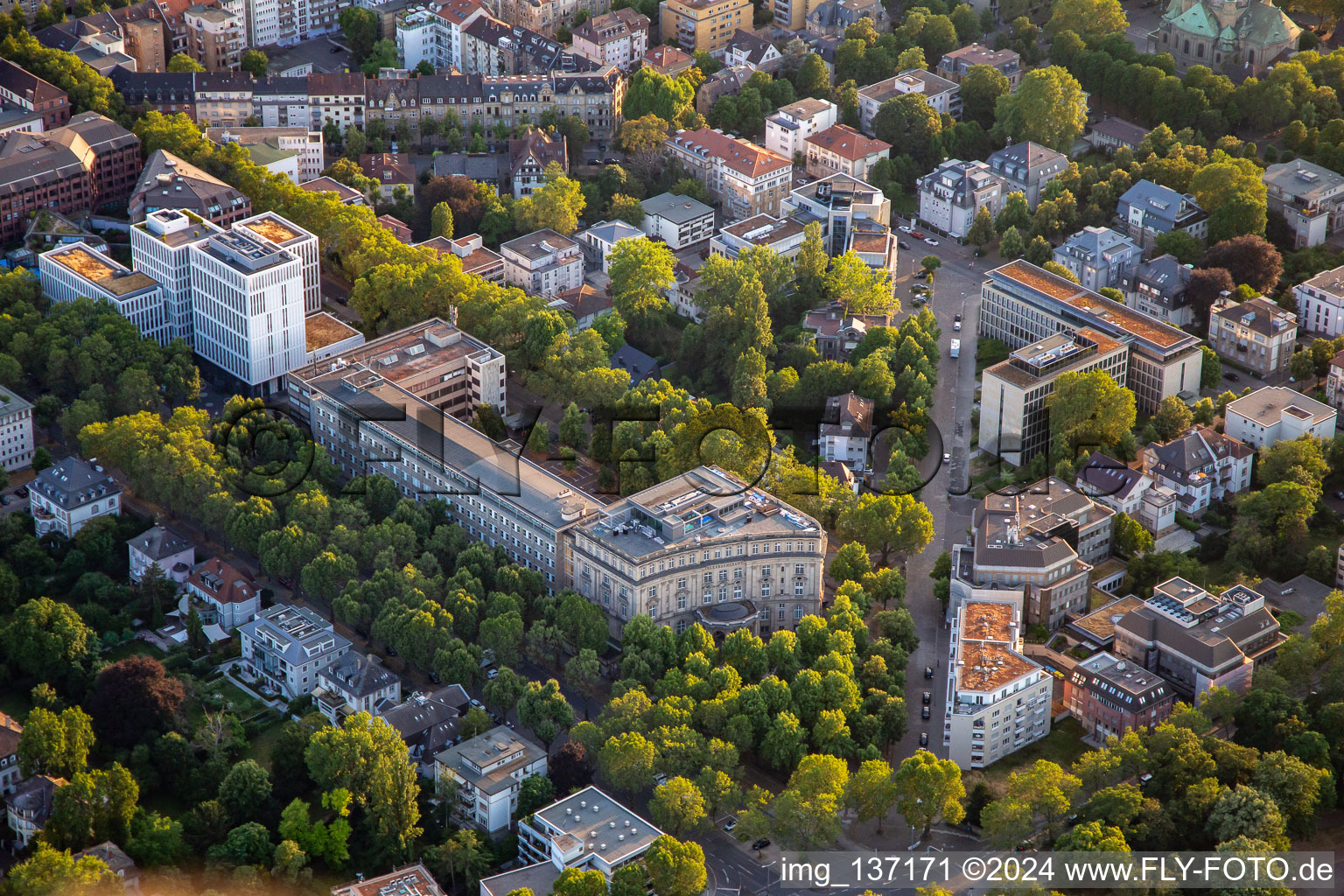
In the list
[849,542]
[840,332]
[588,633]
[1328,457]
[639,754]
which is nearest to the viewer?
[639,754]

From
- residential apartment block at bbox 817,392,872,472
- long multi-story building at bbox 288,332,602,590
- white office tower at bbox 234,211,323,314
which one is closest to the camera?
long multi-story building at bbox 288,332,602,590

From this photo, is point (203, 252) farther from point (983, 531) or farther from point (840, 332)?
point (983, 531)

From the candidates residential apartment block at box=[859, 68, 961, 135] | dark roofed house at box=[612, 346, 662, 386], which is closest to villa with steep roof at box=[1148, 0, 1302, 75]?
residential apartment block at box=[859, 68, 961, 135]

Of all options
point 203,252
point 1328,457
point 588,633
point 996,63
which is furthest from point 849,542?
point 996,63

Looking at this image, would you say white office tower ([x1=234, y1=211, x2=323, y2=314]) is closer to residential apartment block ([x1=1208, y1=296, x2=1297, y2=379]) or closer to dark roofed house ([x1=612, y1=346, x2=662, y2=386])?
dark roofed house ([x1=612, y1=346, x2=662, y2=386])

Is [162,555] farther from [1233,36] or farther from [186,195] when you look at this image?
[1233,36]

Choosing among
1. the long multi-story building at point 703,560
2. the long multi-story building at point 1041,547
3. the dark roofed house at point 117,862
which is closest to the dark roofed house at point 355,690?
the long multi-story building at point 703,560
